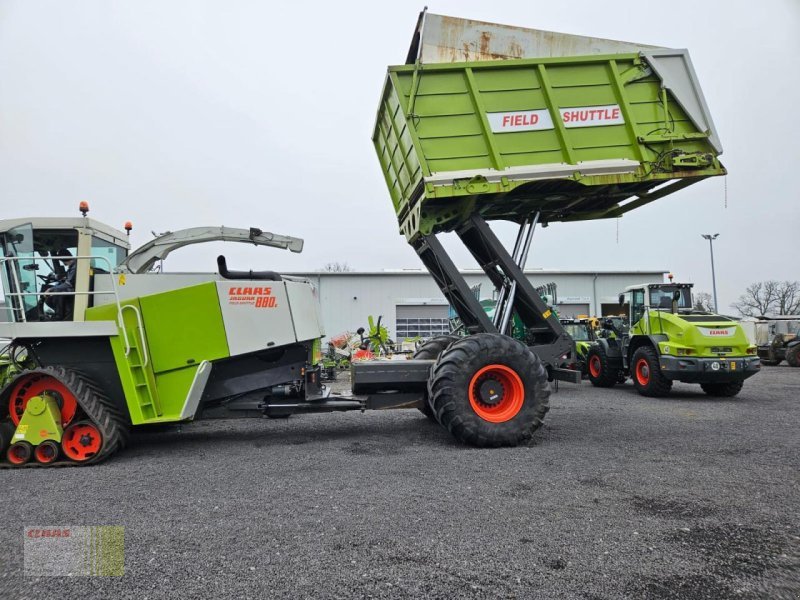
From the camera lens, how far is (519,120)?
636 centimetres

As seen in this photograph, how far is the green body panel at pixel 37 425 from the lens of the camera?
5.31 meters

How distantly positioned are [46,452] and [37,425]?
301 mm

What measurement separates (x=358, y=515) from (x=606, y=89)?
5.85 meters

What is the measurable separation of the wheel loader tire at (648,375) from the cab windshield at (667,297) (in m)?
1.11

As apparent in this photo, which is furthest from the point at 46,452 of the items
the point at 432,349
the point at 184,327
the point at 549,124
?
the point at 549,124

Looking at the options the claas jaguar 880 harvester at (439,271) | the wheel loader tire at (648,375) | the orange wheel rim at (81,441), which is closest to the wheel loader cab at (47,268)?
the claas jaguar 880 harvester at (439,271)

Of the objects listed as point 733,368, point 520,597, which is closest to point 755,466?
point 520,597

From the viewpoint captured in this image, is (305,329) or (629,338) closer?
(305,329)

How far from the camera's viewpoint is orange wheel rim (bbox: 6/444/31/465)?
17.4 ft

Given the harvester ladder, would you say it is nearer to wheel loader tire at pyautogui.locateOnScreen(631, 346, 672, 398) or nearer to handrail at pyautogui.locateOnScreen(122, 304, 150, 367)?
handrail at pyautogui.locateOnScreen(122, 304, 150, 367)

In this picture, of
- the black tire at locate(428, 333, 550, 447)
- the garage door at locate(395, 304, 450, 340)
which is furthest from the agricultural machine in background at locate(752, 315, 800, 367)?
the black tire at locate(428, 333, 550, 447)

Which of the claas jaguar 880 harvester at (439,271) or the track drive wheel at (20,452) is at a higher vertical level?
the claas jaguar 880 harvester at (439,271)

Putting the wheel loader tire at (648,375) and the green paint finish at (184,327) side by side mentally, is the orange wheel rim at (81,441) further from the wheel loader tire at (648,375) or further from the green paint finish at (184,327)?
the wheel loader tire at (648,375)

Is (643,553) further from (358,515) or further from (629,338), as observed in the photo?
(629,338)
